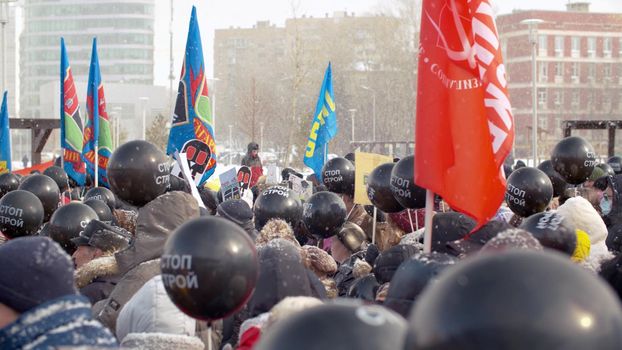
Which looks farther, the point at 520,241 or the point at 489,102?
the point at 489,102

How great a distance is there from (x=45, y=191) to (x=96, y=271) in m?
3.66

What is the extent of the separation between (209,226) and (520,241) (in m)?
1.10

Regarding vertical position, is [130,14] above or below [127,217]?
above

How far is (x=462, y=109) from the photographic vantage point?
15.9ft

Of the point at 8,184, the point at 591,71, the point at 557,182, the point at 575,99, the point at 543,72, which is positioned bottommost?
the point at 8,184

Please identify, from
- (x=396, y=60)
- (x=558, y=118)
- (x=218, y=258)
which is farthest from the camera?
(x=558, y=118)

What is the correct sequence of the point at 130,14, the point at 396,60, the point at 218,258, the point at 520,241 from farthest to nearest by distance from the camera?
1. the point at 130,14
2. the point at 396,60
3. the point at 520,241
4. the point at 218,258

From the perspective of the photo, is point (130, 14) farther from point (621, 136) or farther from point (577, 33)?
point (621, 136)

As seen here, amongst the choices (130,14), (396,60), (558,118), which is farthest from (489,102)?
(130,14)

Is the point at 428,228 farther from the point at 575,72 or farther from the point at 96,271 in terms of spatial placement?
the point at 575,72

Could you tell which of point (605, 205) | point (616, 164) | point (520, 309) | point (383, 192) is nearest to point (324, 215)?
point (383, 192)

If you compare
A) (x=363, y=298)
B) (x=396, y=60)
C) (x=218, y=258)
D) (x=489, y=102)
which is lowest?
(x=363, y=298)

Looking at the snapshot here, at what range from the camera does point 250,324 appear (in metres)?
3.49

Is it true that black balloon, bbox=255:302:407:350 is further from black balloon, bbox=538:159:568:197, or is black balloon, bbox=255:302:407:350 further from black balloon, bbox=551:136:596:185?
black balloon, bbox=538:159:568:197
